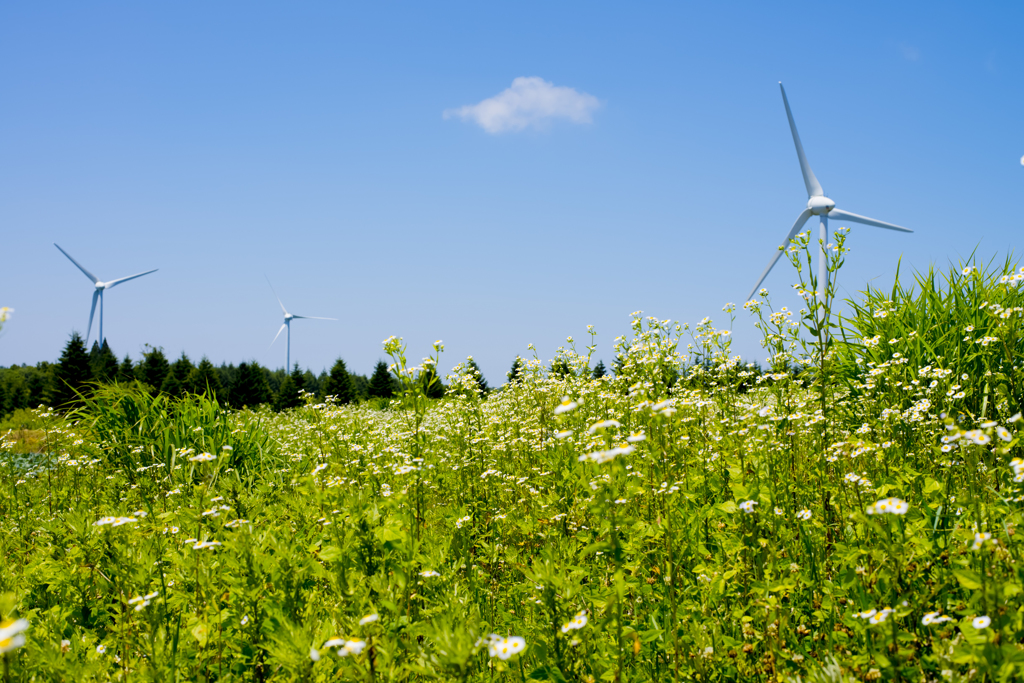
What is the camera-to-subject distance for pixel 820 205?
18375 millimetres

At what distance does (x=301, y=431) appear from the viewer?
1130cm

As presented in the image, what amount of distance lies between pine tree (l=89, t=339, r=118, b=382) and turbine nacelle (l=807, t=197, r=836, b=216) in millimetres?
33821

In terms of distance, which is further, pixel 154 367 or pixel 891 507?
pixel 154 367

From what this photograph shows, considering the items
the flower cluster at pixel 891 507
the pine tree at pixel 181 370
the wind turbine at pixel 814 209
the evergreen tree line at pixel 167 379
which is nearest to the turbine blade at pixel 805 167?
the wind turbine at pixel 814 209

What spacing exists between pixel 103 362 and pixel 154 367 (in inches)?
101

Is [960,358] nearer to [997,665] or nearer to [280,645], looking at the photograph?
[997,665]

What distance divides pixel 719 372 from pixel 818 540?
11.3 ft

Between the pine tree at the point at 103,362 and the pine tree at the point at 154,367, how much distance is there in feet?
4.40

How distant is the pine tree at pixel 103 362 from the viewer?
3132 cm

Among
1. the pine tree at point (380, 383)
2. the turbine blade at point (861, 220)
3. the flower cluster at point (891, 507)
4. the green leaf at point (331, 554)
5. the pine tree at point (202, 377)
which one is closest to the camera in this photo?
the flower cluster at point (891, 507)

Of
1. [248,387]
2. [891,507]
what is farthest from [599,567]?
[248,387]

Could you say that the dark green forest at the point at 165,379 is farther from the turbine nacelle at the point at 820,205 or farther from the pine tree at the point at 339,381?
the turbine nacelle at the point at 820,205

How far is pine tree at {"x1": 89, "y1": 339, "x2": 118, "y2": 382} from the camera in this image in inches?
1233

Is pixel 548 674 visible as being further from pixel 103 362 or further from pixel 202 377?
pixel 103 362
